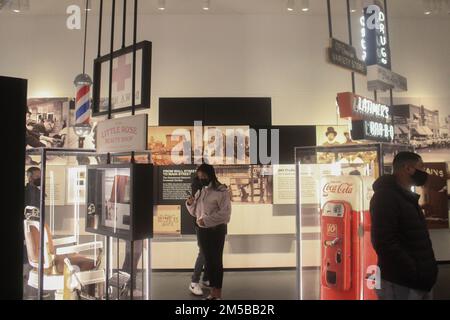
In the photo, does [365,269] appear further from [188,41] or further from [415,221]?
[188,41]

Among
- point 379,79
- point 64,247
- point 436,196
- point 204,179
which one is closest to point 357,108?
point 379,79

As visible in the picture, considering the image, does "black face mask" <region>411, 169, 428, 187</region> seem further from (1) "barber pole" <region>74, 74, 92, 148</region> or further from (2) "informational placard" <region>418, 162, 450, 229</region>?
(1) "barber pole" <region>74, 74, 92, 148</region>

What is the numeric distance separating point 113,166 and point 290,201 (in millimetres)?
3869

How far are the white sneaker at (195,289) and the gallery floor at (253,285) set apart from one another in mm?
54

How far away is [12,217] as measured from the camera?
40.9 inches

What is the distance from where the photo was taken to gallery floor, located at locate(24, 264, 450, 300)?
464cm

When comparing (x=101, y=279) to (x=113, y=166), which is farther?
(x=101, y=279)

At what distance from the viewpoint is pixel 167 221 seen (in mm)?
5914

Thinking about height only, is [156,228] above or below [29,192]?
below

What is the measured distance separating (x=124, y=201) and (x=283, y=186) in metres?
3.81

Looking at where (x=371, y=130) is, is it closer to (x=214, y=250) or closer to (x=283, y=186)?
(x=214, y=250)

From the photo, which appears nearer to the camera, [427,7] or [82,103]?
[82,103]
